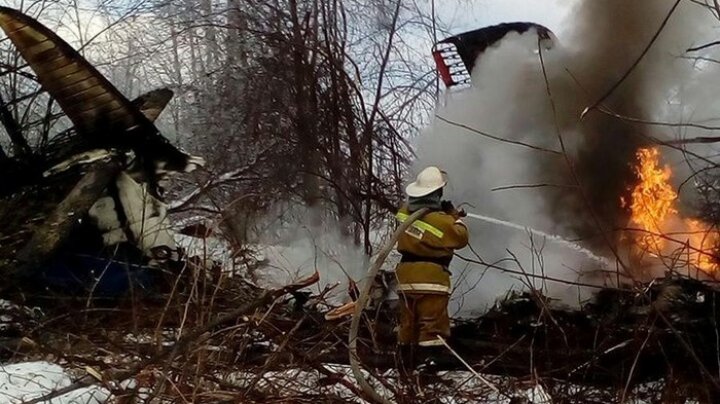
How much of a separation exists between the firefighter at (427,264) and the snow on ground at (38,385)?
2.22 meters

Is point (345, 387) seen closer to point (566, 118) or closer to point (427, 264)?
point (427, 264)

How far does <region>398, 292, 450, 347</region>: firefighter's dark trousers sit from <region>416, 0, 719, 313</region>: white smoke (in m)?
3.79

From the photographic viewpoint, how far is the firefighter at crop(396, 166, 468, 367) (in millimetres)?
5688

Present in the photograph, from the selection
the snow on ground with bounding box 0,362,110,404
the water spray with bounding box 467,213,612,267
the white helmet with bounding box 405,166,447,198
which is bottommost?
the snow on ground with bounding box 0,362,110,404

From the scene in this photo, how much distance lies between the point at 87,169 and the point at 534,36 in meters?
6.35

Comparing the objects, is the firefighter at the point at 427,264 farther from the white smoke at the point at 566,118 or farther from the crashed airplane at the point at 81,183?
the white smoke at the point at 566,118

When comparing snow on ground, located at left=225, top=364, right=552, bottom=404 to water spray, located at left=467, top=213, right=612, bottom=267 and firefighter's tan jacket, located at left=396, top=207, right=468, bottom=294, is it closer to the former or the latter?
firefighter's tan jacket, located at left=396, top=207, right=468, bottom=294

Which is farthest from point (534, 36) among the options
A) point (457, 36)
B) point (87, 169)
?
point (87, 169)

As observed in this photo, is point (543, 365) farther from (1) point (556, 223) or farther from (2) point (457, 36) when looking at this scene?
(2) point (457, 36)

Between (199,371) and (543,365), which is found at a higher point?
(543,365)

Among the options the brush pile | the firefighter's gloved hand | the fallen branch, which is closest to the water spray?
the brush pile

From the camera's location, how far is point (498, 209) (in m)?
10.1

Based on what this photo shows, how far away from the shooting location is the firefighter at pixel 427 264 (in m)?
A: 5.69

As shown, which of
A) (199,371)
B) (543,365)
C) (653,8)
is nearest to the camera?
(199,371)
